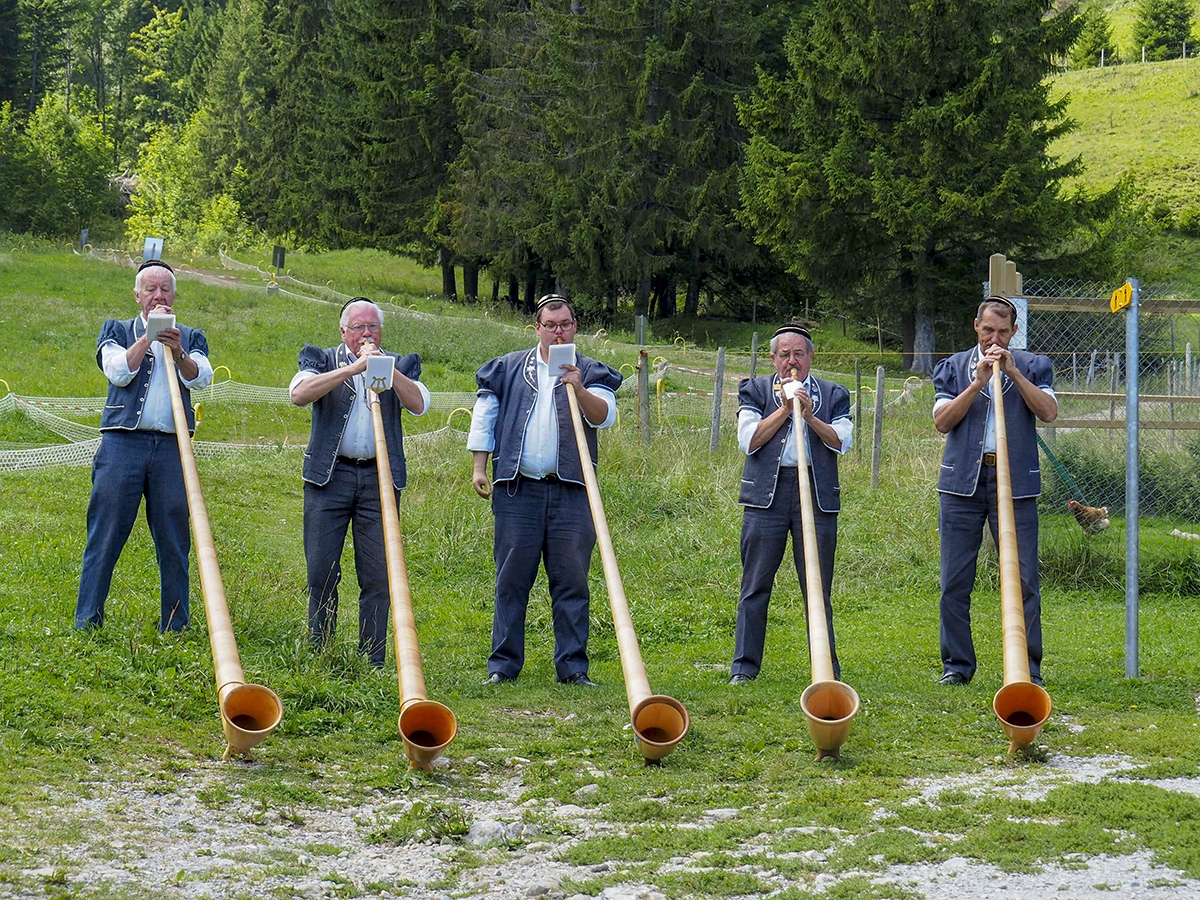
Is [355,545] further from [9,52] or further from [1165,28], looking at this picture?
[1165,28]

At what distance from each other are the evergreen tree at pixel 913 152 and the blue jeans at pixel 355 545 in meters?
21.0

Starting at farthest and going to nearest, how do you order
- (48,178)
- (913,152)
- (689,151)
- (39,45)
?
(39,45), (48,178), (689,151), (913,152)

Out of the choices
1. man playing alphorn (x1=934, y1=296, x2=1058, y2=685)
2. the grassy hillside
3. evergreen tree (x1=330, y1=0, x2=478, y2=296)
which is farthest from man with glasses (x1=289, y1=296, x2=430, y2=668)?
the grassy hillside

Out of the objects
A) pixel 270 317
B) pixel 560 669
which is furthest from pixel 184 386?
pixel 270 317

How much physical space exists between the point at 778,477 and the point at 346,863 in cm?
330

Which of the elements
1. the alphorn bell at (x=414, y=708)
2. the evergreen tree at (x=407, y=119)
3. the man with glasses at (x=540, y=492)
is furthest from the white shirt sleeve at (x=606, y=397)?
the evergreen tree at (x=407, y=119)

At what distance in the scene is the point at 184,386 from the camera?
6.29 metres

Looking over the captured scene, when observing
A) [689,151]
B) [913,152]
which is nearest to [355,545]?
[913,152]

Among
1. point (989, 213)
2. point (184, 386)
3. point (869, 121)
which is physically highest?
point (869, 121)

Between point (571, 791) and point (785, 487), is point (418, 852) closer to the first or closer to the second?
point (571, 791)

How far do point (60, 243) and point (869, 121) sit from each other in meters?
26.6

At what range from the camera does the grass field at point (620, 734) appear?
3775 mm

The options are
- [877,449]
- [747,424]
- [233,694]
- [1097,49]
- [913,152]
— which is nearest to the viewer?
[233,694]

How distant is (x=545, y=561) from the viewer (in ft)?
21.2
